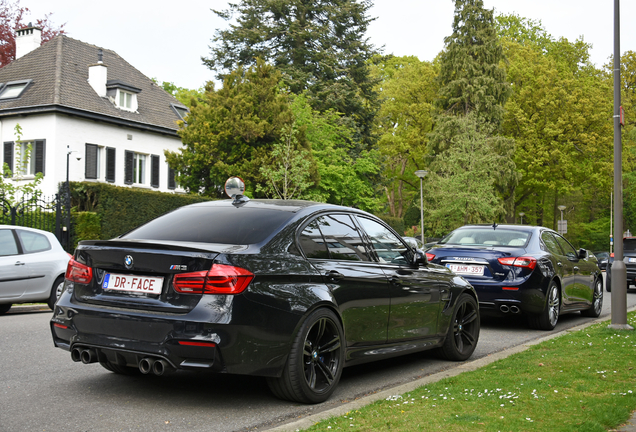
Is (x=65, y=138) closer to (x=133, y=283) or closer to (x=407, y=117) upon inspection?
(x=133, y=283)

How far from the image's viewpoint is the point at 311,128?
3691cm

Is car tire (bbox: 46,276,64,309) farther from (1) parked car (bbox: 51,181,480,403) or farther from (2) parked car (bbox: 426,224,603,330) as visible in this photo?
(1) parked car (bbox: 51,181,480,403)

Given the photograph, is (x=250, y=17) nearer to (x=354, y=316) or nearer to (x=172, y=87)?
(x=172, y=87)

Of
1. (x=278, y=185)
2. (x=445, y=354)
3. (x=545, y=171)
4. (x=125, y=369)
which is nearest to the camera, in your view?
(x=125, y=369)

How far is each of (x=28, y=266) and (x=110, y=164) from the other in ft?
76.6

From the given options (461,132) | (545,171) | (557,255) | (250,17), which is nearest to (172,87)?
(250,17)

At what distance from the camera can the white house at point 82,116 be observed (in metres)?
32.0

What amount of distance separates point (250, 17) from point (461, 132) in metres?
15.0

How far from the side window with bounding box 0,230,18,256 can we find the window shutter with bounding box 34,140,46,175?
68.3ft

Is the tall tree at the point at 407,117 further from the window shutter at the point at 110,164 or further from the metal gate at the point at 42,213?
the metal gate at the point at 42,213

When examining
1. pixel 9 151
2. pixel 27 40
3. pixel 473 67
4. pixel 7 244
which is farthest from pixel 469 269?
pixel 473 67

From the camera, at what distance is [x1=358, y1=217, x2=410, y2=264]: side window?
6.70m

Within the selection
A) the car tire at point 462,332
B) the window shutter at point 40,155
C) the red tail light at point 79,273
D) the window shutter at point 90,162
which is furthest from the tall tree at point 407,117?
the red tail light at point 79,273

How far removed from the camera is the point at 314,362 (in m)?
5.59
